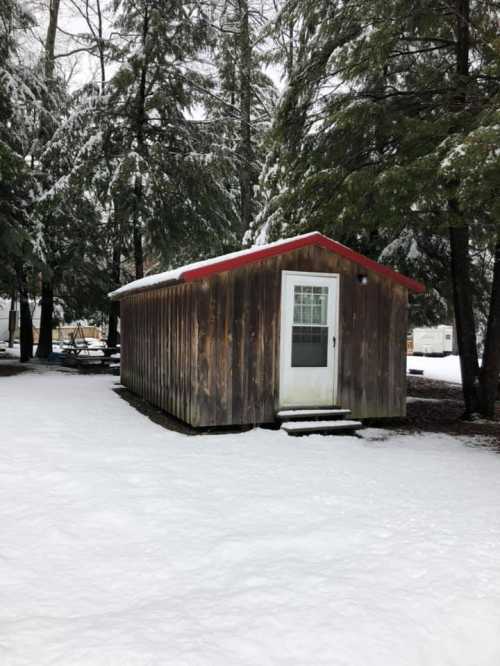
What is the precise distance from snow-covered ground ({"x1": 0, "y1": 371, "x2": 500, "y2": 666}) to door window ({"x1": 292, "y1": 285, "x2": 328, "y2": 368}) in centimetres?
176

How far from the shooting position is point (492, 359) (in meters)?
9.30

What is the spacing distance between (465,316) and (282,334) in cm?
362

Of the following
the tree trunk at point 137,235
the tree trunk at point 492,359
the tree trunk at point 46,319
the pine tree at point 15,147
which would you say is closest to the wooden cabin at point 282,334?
the tree trunk at point 492,359

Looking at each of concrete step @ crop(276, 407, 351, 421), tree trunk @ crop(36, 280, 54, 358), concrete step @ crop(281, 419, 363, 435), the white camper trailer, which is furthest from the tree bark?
the white camper trailer

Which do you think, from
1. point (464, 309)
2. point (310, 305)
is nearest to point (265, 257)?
point (310, 305)

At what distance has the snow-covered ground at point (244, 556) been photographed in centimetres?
275

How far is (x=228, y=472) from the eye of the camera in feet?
18.8

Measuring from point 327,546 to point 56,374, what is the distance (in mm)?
12001

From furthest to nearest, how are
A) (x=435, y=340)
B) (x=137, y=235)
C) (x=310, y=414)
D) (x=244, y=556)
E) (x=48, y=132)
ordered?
(x=435, y=340)
(x=48, y=132)
(x=137, y=235)
(x=310, y=414)
(x=244, y=556)

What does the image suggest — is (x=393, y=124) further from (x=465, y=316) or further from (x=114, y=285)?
(x=114, y=285)

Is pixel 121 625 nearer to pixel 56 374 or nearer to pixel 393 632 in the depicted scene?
pixel 393 632

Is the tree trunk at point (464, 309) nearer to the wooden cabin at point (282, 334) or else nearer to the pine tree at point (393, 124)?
the pine tree at point (393, 124)

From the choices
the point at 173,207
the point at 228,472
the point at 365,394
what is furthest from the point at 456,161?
the point at 173,207

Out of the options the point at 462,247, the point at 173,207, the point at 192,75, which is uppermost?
the point at 192,75
